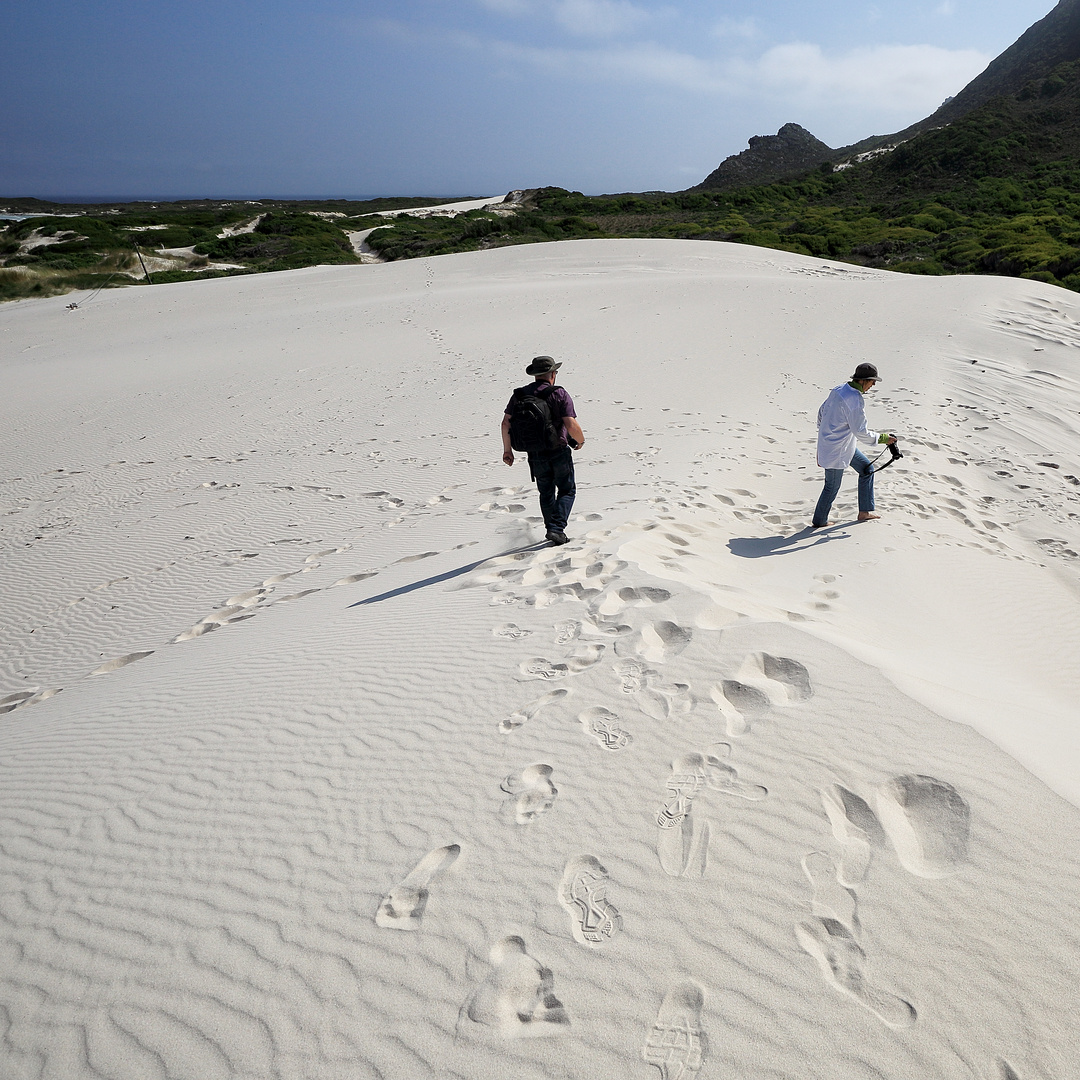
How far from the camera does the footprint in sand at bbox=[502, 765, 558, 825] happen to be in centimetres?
270

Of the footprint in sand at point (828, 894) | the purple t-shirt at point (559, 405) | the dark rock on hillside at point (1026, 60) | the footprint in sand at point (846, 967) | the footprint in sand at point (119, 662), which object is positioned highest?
the dark rock on hillside at point (1026, 60)

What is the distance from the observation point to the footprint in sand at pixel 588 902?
2.18m

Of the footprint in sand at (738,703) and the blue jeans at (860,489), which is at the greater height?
the footprint in sand at (738,703)

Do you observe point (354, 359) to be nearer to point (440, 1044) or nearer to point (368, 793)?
point (368, 793)

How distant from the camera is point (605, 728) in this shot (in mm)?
3146

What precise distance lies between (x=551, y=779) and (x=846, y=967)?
4.13 feet

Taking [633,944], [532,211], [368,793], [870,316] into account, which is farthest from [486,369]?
[532,211]

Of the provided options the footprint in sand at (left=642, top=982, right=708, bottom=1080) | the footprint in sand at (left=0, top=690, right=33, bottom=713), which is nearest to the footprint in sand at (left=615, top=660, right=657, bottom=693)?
the footprint in sand at (left=642, top=982, right=708, bottom=1080)

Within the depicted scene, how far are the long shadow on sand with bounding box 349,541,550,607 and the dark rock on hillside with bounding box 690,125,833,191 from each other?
86.8 m

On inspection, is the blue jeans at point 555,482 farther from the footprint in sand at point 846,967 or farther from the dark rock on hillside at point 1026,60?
the dark rock on hillside at point 1026,60

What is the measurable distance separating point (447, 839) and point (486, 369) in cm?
1246

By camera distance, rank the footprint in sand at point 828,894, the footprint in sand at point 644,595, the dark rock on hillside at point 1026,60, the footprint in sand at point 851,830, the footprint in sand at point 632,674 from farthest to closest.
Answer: the dark rock on hillside at point 1026,60 → the footprint in sand at point 644,595 → the footprint in sand at point 632,674 → the footprint in sand at point 851,830 → the footprint in sand at point 828,894

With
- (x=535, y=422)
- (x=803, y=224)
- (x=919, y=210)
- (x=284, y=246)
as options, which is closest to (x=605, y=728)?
(x=535, y=422)

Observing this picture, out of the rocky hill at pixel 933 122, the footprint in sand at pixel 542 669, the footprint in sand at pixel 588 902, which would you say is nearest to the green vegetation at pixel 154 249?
the footprint in sand at pixel 542 669
